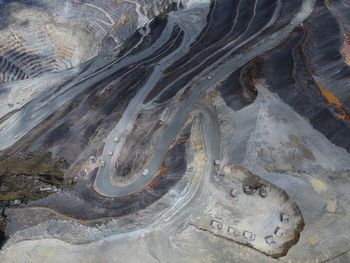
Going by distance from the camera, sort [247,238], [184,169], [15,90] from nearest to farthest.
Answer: [247,238]
[184,169]
[15,90]

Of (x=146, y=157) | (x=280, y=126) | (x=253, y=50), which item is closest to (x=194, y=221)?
(x=146, y=157)

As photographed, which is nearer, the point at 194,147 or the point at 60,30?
the point at 194,147

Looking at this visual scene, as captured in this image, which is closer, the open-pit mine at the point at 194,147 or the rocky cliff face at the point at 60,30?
the open-pit mine at the point at 194,147

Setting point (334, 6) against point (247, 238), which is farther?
point (334, 6)

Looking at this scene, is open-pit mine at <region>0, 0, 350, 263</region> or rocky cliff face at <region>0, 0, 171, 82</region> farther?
rocky cliff face at <region>0, 0, 171, 82</region>

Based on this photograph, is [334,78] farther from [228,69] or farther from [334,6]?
[334,6]

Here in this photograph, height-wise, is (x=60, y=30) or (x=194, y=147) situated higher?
(x=60, y=30)

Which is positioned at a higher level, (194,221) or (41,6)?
(41,6)

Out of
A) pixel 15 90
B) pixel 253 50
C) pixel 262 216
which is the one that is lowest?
pixel 15 90
